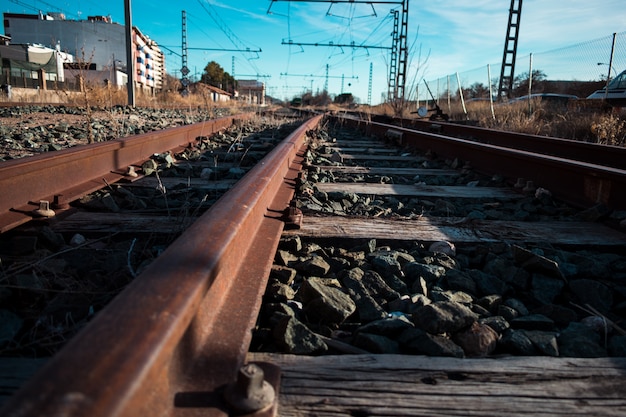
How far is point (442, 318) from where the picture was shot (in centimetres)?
139

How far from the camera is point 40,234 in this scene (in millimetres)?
2139

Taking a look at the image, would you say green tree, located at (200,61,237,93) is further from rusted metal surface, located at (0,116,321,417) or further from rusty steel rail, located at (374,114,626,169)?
rusted metal surface, located at (0,116,321,417)

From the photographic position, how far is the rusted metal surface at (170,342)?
1.94 feet

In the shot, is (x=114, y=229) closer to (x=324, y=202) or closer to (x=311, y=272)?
(x=311, y=272)

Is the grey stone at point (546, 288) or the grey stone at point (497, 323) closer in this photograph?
the grey stone at point (497, 323)

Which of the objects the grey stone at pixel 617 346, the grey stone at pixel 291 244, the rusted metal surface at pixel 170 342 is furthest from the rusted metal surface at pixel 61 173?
the grey stone at pixel 617 346

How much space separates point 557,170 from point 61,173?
11.4 ft

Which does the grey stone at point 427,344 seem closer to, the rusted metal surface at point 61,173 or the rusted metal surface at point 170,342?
the rusted metal surface at point 170,342

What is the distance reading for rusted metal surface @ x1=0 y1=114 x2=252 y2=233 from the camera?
2.44 m

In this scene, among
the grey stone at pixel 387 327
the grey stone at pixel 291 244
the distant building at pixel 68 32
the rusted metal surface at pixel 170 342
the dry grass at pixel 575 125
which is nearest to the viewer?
the rusted metal surface at pixel 170 342

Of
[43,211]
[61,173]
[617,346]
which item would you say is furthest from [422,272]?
[61,173]

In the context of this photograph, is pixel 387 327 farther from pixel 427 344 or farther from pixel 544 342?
pixel 544 342

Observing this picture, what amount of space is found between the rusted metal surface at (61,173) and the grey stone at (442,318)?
1.99 meters

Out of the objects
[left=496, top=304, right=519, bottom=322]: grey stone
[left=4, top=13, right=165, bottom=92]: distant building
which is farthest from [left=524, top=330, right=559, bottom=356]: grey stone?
[left=4, top=13, right=165, bottom=92]: distant building
